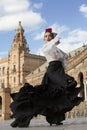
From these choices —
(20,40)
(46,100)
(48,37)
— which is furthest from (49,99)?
(20,40)

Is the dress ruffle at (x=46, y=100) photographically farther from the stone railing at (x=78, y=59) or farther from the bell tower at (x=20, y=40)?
the bell tower at (x=20, y=40)

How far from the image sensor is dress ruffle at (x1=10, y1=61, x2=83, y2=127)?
10016 mm

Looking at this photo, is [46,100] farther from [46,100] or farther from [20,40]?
[20,40]

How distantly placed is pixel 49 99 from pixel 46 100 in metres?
0.09

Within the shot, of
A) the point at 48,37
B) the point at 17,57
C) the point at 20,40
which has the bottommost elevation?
the point at 48,37

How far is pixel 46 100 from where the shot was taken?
10141 mm

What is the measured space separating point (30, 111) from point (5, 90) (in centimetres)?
6674

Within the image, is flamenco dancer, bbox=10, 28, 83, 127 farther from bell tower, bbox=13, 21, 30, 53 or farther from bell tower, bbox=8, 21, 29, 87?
bell tower, bbox=13, 21, 30, 53

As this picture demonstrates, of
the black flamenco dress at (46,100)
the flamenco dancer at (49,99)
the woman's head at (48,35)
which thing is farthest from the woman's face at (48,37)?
the black flamenco dress at (46,100)

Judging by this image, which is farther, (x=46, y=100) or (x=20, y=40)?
(x=20, y=40)

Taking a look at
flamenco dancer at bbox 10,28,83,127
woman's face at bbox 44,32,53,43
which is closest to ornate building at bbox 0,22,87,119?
woman's face at bbox 44,32,53,43

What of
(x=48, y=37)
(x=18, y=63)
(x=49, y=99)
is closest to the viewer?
(x=49, y=99)

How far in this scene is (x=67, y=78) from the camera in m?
10.3

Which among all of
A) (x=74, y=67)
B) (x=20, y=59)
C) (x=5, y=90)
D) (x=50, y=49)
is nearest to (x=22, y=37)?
(x=20, y=59)
